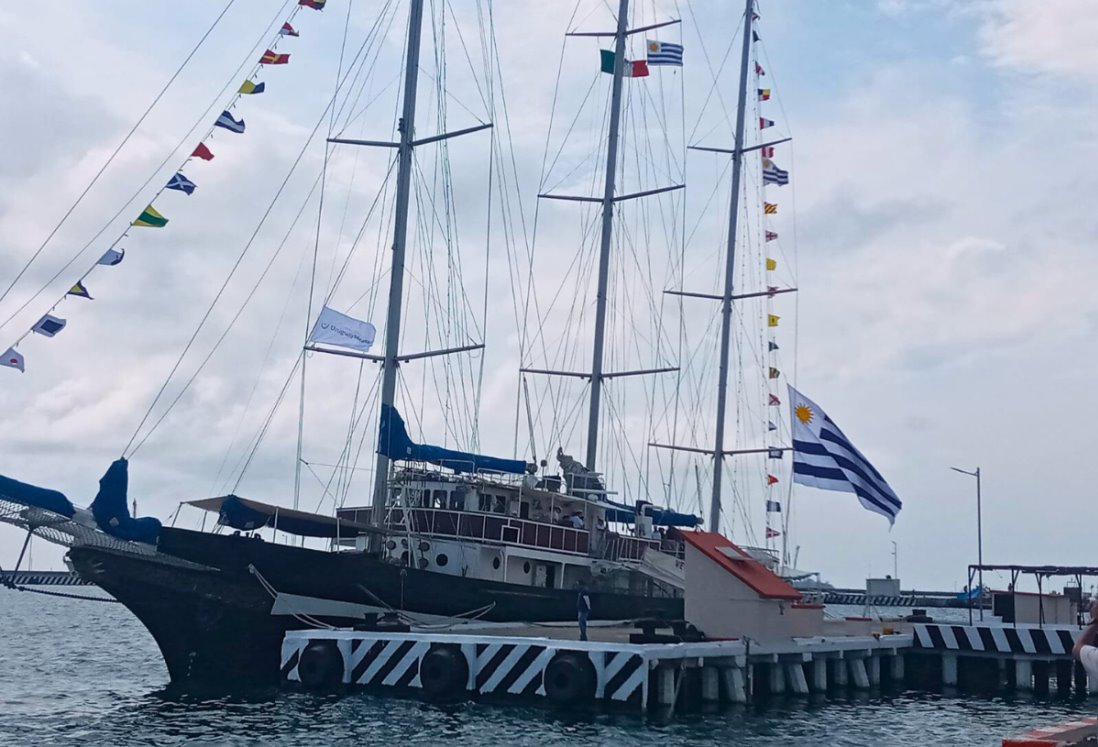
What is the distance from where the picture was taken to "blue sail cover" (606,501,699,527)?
169 ft

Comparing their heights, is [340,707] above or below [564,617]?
below

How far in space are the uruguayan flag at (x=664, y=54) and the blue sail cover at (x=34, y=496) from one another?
33442mm

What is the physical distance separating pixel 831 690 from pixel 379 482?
52.3ft

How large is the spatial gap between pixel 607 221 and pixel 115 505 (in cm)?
2926

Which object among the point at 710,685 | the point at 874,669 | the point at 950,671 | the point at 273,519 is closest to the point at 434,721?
the point at 710,685

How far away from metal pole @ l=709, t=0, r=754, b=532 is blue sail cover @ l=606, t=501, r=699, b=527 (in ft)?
14.4

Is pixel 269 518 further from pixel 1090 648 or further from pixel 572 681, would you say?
pixel 1090 648

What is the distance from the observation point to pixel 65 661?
49.3 m

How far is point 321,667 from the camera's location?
34000 millimetres

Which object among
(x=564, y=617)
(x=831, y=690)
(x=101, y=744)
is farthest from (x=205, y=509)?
(x=831, y=690)

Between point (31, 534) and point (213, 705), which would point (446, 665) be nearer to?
point (213, 705)

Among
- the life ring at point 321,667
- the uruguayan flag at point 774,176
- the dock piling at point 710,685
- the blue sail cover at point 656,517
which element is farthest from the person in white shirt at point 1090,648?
the uruguayan flag at point 774,176

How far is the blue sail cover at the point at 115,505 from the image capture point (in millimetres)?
33312

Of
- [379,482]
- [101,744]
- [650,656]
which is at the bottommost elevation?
[101,744]
